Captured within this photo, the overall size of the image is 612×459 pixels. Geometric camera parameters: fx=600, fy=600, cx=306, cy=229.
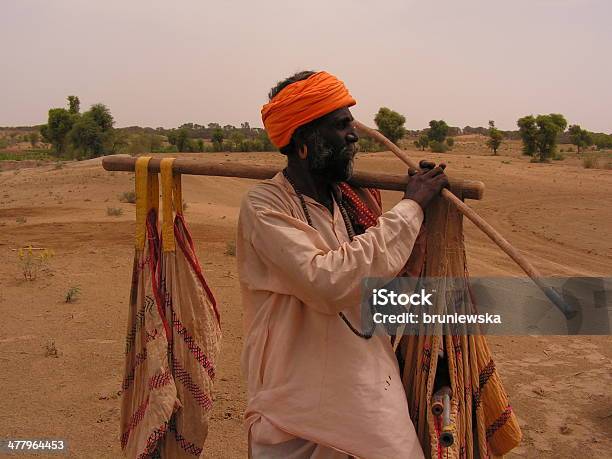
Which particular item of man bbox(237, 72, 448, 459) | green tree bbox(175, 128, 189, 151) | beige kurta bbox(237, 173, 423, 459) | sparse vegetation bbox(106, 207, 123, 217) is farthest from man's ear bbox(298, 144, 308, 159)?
green tree bbox(175, 128, 189, 151)

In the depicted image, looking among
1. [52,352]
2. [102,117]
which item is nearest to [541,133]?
[102,117]

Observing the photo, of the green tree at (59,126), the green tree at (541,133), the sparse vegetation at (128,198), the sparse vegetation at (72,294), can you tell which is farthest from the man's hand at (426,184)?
the green tree at (59,126)

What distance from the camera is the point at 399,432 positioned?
1.84 m

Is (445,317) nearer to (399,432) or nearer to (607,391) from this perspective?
(399,432)

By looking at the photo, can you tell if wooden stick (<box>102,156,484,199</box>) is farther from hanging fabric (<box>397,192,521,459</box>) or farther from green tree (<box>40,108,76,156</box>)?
green tree (<box>40,108,76,156</box>)

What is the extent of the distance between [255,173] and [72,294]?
497 centimetres

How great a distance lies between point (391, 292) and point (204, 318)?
1.09 metres

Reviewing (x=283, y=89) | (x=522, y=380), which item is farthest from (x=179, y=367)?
(x=522, y=380)

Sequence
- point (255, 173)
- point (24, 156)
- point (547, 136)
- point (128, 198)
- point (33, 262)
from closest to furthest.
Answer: point (255, 173) < point (33, 262) < point (128, 198) < point (547, 136) < point (24, 156)

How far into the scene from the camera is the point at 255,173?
245cm

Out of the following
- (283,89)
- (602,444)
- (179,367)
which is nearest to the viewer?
(283,89)

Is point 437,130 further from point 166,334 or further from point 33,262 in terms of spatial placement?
point 166,334

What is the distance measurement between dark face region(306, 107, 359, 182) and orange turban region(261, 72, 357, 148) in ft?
0.13

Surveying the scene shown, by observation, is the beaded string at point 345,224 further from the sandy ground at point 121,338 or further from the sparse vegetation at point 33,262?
the sparse vegetation at point 33,262
